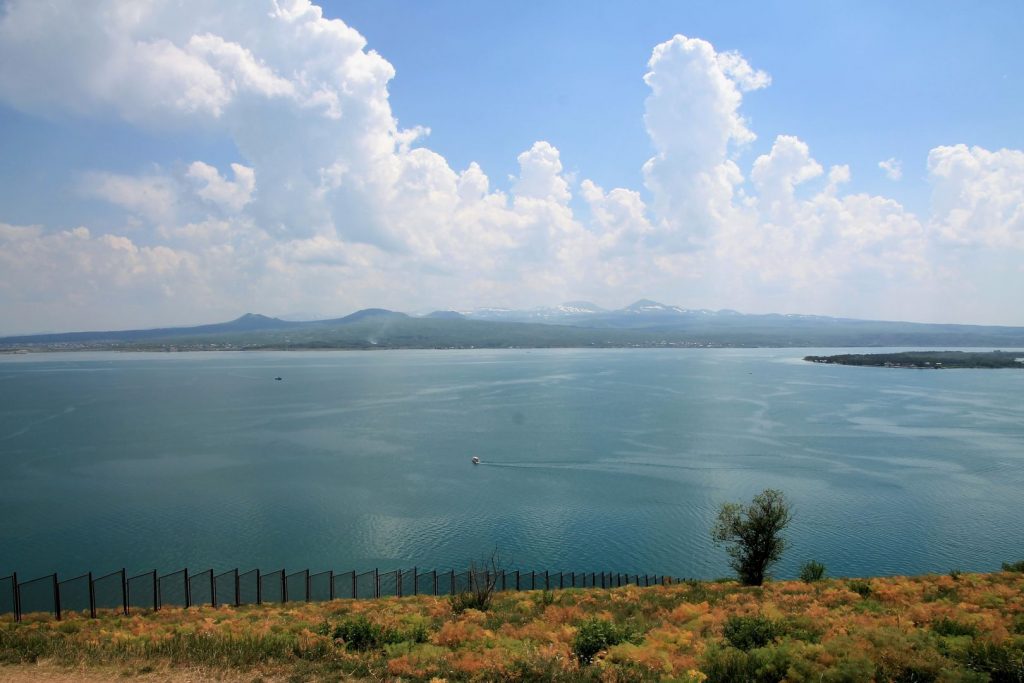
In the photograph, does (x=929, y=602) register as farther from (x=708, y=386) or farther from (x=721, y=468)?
(x=708, y=386)

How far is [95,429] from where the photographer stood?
59.5m

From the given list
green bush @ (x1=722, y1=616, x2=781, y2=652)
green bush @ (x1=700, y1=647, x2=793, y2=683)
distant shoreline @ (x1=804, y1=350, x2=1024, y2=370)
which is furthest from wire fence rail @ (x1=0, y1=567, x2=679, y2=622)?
distant shoreline @ (x1=804, y1=350, x2=1024, y2=370)

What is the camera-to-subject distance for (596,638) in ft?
32.4

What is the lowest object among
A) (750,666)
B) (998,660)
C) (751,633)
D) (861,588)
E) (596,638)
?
(861,588)

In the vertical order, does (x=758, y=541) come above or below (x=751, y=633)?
below

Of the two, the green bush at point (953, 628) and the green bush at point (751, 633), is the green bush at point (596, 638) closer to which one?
the green bush at point (751, 633)

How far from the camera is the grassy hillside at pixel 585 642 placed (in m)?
8.27

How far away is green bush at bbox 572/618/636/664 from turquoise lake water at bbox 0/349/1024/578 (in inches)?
612

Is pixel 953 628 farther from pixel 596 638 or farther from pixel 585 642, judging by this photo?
pixel 585 642

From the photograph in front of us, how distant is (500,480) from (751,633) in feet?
102

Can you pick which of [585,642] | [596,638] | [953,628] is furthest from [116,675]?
[953,628]

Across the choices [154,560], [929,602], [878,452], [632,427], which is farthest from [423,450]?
[929,602]

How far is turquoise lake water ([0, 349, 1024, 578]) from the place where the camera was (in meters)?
26.9

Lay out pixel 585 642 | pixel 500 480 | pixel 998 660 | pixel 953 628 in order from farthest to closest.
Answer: pixel 500 480 < pixel 953 628 < pixel 585 642 < pixel 998 660
